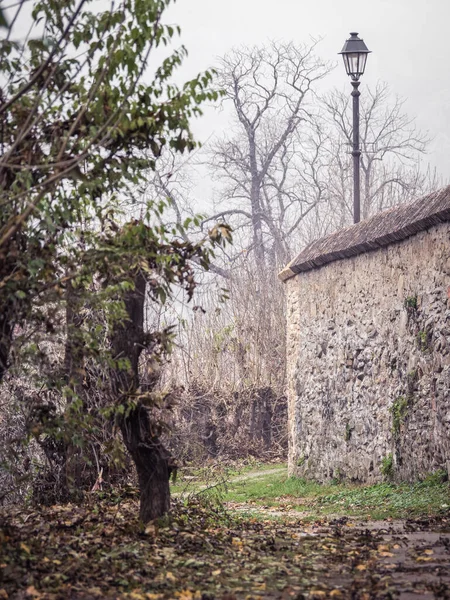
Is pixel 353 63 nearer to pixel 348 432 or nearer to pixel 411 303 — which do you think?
pixel 411 303

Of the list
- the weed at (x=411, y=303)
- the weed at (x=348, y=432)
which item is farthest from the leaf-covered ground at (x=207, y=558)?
the weed at (x=348, y=432)

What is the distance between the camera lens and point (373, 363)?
1236 cm

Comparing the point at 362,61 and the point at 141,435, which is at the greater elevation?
the point at 362,61

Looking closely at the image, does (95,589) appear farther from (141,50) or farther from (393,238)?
(393,238)

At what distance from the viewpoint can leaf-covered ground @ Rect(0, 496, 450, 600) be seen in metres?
5.77

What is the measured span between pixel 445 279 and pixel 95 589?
6034mm

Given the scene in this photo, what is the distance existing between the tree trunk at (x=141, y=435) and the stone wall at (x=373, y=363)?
3664mm

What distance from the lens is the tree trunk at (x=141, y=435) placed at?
25.7 ft

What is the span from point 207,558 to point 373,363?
594cm

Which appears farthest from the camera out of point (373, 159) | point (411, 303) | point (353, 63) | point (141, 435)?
point (373, 159)

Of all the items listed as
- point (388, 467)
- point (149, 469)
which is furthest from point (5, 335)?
point (388, 467)

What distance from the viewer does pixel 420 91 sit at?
415 feet

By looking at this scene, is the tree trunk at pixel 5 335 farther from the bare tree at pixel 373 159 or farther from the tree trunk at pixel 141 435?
the bare tree at pixel 373 159

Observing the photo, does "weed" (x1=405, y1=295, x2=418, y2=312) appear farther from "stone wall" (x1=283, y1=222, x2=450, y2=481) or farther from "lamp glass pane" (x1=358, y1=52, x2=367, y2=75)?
"lamp glass pane" (x1=358, y1=52, x2=367, y2=75)
